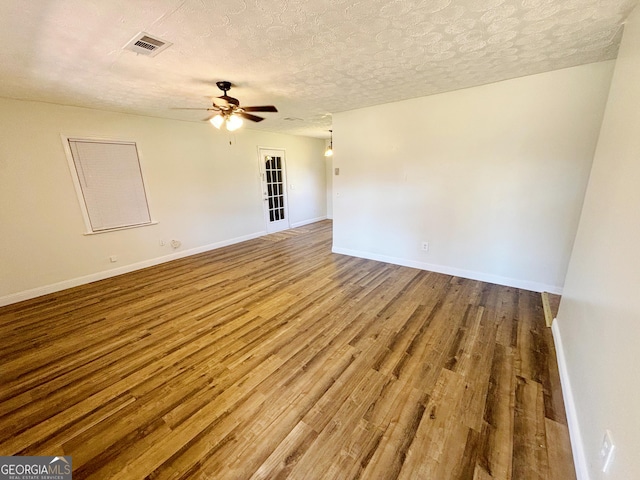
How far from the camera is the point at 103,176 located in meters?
3.76

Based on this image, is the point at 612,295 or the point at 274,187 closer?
the point at 612,295

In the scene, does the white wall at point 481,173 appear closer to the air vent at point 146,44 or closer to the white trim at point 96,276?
→ the air vent at point 146,44

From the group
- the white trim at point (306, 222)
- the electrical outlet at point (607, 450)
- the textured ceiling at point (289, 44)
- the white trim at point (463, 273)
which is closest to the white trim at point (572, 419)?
the electrical outlet at point (607, 450)

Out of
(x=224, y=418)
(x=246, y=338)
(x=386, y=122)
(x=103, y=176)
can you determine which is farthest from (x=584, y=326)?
(x=103, y=176)

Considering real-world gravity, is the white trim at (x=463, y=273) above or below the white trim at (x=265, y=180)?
below

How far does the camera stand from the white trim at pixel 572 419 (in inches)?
49.4

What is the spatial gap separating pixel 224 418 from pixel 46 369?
5.60 ft

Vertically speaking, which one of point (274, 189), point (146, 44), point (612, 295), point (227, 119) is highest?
point (146, 44)

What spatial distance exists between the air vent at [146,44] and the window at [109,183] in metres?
2.38

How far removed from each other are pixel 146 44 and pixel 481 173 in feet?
12.3

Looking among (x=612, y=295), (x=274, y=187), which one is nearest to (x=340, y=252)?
(x=274, y=187)

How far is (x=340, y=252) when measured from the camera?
491 centimetres

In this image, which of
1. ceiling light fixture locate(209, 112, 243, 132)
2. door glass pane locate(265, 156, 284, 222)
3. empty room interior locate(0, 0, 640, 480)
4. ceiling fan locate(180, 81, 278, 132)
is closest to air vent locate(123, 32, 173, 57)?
empty room interior locate(0, 0, 640, 480)

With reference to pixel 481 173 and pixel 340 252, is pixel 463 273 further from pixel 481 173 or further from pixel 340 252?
pixel 340 252
